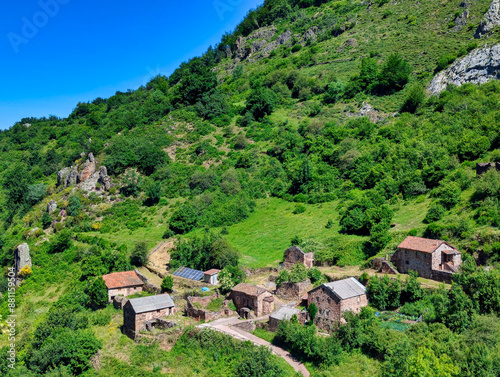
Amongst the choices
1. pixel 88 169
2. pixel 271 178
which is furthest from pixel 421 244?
pixel 88 169

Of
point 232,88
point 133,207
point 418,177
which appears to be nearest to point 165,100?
point 232,88

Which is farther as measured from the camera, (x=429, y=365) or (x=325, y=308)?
(x=325, y=308)

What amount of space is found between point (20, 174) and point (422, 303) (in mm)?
76911

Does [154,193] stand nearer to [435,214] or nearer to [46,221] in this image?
[46,221]

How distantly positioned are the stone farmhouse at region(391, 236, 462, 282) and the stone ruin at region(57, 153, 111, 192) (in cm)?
4851

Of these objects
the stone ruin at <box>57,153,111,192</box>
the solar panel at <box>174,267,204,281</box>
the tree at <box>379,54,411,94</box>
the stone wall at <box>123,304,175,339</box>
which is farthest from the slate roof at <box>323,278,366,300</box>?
the tree at <box>379,54,411,94</box>

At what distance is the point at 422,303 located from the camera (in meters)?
27.1

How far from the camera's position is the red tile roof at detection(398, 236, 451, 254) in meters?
30.5

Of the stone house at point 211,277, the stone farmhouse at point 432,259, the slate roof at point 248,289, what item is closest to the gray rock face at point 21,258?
the stone house at point 211,277

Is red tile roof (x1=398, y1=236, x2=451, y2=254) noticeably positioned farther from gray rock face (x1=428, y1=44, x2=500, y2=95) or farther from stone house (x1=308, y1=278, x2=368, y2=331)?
gray rock face (x1=428, y1=44, x2=500, y2=95)

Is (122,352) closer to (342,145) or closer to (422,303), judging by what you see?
(422,303)

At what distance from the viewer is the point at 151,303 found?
31859 millimetres

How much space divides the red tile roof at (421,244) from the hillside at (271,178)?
2318mm

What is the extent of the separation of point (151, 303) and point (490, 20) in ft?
242
